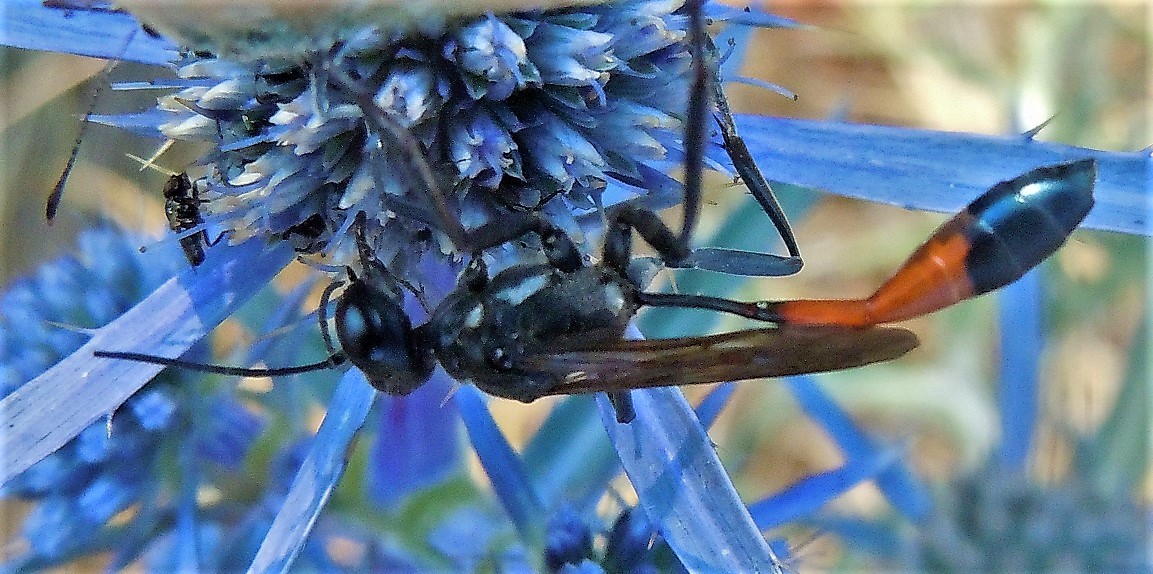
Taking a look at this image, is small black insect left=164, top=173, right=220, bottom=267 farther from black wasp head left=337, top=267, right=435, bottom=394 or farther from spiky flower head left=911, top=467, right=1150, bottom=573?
spiky flower head left=911, top=467, right=1150, bottom=573

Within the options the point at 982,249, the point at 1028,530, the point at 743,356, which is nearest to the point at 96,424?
the point at 743,356

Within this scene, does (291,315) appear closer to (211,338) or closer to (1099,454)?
(211,338)

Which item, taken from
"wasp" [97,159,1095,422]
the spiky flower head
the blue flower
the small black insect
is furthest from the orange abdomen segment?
the spiky flower head

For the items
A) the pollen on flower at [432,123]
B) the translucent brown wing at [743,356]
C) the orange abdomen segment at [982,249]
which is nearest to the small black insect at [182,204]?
the pollen on flower at [432,123]

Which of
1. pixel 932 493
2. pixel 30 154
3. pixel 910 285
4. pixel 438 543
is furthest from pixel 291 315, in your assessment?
pixel 30 154

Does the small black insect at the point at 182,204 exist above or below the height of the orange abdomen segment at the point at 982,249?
below

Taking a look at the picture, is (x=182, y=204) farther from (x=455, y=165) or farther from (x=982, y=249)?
(x=982, y=249)

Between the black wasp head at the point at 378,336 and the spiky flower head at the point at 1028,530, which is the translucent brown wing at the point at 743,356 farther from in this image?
the spiky flower head at the point at 1028,530
